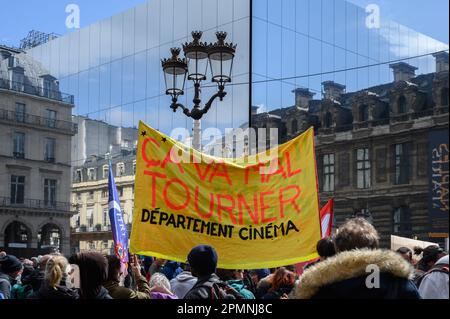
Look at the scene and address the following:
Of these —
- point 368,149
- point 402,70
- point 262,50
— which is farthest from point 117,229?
point 262,50

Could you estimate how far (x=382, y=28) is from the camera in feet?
89.4

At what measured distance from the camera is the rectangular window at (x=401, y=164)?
60.6 ft

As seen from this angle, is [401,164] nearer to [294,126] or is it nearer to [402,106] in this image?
[402,106]

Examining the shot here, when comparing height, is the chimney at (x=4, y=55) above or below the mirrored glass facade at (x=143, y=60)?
above

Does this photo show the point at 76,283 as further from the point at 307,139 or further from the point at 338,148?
the point at 338,148

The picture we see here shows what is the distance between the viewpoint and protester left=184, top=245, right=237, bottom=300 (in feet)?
14.1

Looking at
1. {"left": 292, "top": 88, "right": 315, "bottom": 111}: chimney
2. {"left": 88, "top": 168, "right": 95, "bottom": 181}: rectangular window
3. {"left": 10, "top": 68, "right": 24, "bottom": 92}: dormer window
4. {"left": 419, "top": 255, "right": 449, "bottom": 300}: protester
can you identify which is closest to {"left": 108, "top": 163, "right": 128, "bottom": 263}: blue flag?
{"left": 419, "top": 255, "right": 449, "bottom": 300}: protester

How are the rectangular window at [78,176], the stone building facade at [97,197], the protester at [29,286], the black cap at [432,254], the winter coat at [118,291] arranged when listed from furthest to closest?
1. the rectangular window at [78,176]
2. the stone building facade at [97,197]
3. the protester at [29,286]
4. the black cap at [432,254]
5. the winter coat at [118,291]

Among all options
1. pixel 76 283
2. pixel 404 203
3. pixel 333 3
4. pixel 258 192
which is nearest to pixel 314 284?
pixel 76 283

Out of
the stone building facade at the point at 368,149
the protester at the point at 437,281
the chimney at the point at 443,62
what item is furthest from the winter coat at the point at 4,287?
the stone building facade at the point at 368,149

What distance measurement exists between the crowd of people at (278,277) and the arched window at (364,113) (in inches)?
550

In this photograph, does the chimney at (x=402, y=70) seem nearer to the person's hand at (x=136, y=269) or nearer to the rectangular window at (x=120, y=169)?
the rectangular window at (x=120, y=169)

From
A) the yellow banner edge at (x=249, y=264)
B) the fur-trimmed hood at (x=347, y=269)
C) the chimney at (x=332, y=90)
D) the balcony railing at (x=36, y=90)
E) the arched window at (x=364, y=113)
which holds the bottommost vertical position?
the yellow banner edge at (x=249, y=264)
